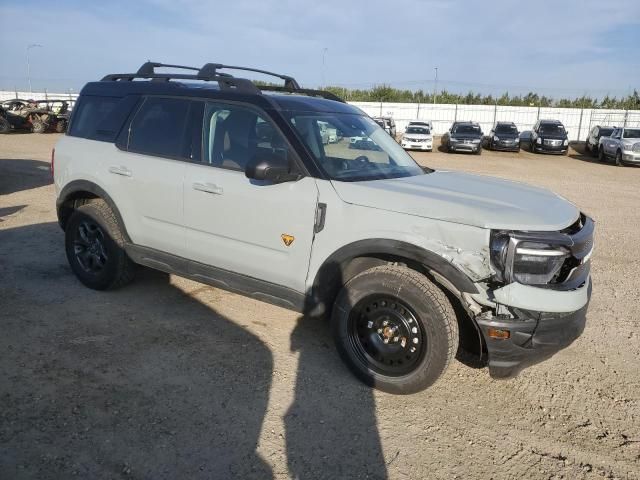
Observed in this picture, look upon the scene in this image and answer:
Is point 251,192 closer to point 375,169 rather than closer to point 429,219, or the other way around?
point 375,169

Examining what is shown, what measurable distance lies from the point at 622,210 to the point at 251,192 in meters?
10.0

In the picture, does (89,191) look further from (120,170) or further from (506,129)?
(506,129)

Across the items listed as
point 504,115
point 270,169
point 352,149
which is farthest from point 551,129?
point 270,169

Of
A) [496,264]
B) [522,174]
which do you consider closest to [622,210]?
[522,174]

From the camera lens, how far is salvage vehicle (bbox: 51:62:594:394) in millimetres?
3059

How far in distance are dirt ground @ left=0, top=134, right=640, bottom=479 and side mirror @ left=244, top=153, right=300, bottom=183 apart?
4.49ft

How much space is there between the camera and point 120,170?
177 inches

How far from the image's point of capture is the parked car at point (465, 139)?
2697cm

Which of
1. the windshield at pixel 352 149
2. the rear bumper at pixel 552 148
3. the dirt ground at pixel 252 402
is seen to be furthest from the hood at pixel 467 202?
the rear bumper at pixel 552 148

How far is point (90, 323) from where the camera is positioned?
432 centimetres

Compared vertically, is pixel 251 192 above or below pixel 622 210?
above

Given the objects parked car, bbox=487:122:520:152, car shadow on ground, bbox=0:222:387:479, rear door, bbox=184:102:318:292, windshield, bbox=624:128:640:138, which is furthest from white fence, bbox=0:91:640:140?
car shadow on ground, bbox=0:222:387:479

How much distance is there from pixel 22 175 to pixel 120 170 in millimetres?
9646

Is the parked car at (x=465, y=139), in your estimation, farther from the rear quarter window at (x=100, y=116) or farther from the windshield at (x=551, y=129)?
the rear quarter window at (x=100, y=116)
